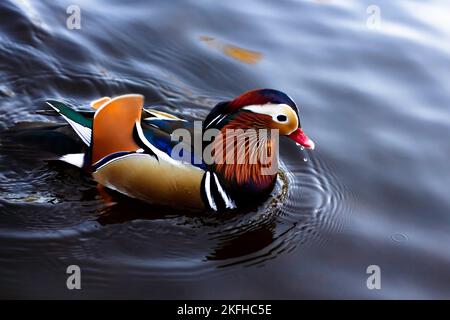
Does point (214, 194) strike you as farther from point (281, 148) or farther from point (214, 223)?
point (281, 148)

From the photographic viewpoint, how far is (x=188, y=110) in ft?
16.3

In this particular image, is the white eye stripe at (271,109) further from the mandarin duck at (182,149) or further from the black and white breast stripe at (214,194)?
the black and white breast stripe at (214,194)

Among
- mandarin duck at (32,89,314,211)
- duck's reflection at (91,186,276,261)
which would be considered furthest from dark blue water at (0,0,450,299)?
mandarin duck at (32,89,314,211)

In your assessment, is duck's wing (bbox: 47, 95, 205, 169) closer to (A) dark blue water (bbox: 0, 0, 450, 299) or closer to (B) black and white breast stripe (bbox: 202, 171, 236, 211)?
(B) black and white breast stripe (bbox: 202, 171, 236, 211)

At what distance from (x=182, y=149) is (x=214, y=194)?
1.04 feet

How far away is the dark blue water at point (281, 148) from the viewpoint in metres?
3.57

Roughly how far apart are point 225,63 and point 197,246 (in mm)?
2107

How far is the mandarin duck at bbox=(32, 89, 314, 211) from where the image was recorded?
3885 mm

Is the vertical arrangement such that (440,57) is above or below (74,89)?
above

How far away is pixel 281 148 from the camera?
15.3 ft

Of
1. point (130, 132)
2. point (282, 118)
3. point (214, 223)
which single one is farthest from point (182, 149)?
point (282, 118)

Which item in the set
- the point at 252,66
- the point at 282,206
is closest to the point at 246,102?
the point at 282,206

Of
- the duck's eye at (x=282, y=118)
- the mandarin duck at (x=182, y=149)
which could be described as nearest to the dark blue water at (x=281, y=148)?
the mandarin duck at (x=182, y=149)

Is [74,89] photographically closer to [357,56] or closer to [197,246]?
[197,246]
